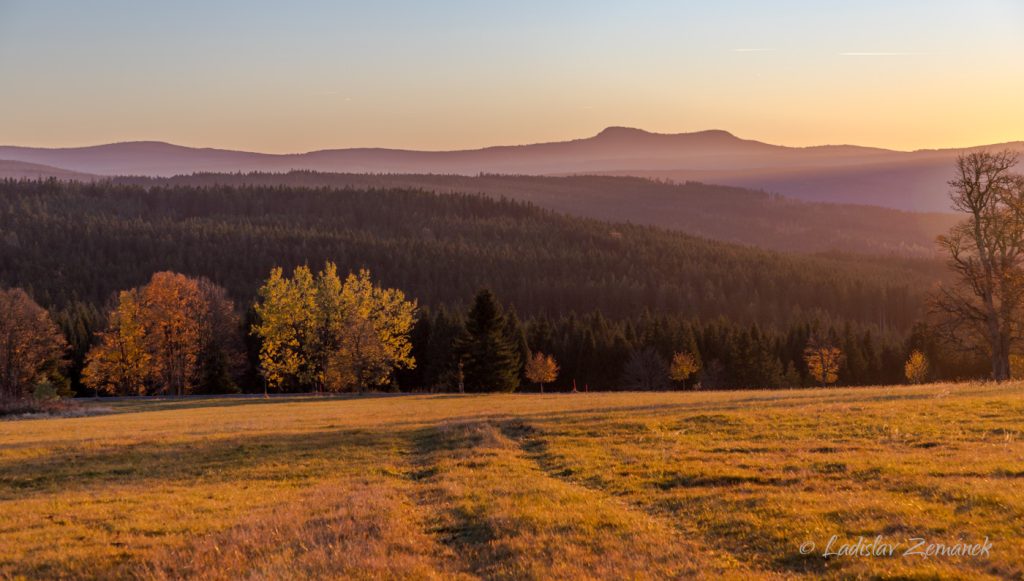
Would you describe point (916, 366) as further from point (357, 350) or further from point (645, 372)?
point (357, 350)

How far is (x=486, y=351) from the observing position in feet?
257

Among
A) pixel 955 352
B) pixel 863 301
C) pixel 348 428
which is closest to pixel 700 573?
pixel 348 428

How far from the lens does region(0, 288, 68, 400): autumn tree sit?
245 ft

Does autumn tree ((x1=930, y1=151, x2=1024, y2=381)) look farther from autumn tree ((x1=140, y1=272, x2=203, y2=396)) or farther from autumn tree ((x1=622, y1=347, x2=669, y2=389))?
autumn tree ((x1=140, y1=272, x2=203, y2=396))

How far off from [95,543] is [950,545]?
16.2 m

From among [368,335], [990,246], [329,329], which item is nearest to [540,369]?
[368,335]

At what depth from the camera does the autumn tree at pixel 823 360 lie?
10812 cm

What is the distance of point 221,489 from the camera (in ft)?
68.4

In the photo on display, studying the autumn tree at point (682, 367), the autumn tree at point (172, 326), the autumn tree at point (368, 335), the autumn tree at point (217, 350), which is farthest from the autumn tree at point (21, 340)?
the autumn tree at point (682, 367)

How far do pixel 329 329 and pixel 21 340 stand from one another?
1279 inches

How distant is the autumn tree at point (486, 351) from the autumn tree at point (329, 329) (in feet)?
21.9

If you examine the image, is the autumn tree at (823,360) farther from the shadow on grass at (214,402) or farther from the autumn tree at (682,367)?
the shadow on grass at (214,402)

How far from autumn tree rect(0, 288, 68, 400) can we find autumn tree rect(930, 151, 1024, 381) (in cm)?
8249

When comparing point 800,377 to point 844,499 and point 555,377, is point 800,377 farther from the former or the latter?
point 844,499
